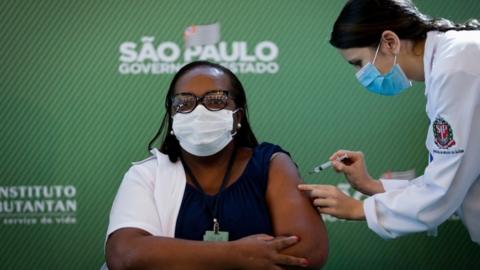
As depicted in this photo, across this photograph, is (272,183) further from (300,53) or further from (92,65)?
(92,65)

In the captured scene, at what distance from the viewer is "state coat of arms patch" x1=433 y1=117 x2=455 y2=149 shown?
5.17 ft

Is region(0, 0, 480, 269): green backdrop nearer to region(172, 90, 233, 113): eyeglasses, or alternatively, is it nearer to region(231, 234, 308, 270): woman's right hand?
region(172, 90, 233, 113): eyeglasses

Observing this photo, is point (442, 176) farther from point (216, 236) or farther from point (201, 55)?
point (201, 55)

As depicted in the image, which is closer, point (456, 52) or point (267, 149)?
point (456, 52)

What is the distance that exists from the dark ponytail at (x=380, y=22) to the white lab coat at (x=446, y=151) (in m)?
0.05

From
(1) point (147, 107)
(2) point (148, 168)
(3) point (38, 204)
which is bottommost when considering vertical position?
(3) point (38, 204)

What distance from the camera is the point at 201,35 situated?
2824 millimetres

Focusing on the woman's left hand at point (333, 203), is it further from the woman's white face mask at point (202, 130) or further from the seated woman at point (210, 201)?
the woman's white face mask at point (202, 130)

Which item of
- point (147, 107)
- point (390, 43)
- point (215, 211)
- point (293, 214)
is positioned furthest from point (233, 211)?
point (147, 107)

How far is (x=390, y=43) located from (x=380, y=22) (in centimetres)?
6

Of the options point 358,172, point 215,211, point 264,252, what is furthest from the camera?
point 358,172

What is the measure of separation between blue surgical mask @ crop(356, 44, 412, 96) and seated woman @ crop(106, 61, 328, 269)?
33 centimetres

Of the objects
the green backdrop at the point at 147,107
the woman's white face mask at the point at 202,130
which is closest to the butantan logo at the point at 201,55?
the green backdrop at the point at 147,107

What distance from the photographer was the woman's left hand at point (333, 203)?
1.71 metres
